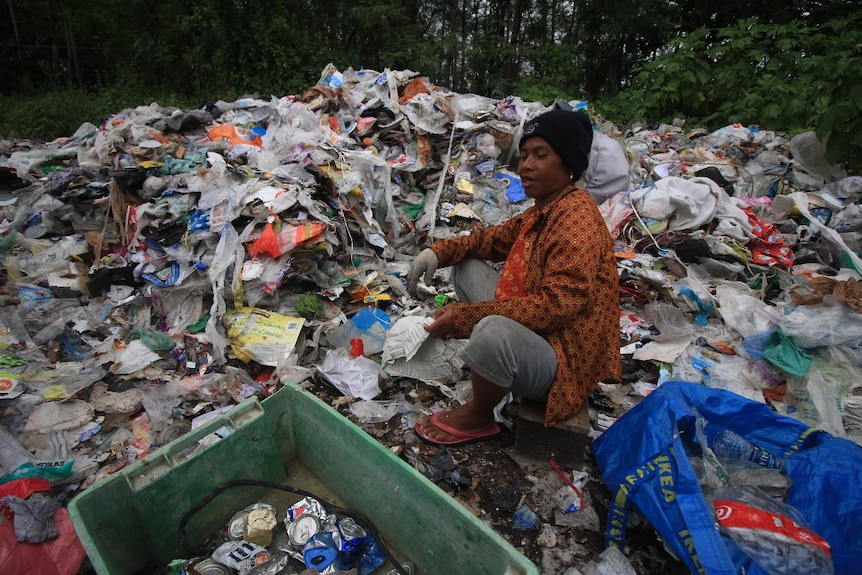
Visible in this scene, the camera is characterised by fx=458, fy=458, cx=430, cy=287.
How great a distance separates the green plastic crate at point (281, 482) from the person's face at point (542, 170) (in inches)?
46.3

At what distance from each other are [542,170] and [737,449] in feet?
4.41

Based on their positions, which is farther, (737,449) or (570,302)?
(737,449)

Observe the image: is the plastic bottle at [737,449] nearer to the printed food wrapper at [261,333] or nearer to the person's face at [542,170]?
the person's face at [542,170]

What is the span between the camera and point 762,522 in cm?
144

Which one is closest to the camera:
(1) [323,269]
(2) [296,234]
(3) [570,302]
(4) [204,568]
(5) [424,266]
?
(4) [204,568]

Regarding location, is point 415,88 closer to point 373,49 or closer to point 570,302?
point 570,302

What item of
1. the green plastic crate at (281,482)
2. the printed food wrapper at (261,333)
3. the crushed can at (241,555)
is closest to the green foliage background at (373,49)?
the printed food wrapper at (261,333)

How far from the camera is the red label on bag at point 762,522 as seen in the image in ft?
4.58

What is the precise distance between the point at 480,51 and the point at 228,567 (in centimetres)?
1083

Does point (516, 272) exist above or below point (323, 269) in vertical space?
above

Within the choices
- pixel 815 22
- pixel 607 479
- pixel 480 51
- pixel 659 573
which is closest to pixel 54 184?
pixel 607 479

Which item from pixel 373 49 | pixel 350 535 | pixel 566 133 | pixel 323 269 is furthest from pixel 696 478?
pixel 373 49

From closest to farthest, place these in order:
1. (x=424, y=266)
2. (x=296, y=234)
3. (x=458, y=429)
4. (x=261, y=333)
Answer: (x=458, y=429) → (x=424, y=266) → (x=261, y=333) → (x=296, y=234)

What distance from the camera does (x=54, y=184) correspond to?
12.4 ft
